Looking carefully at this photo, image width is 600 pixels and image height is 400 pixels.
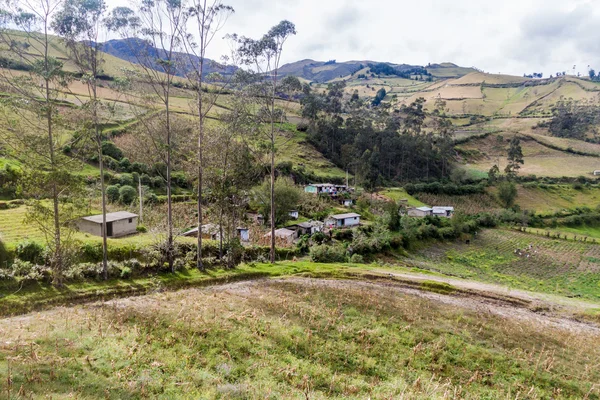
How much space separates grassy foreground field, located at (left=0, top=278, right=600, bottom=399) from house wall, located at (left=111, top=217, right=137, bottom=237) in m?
14.3

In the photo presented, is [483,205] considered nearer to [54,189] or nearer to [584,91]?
[54,189]

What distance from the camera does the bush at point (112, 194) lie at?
39.2 metres

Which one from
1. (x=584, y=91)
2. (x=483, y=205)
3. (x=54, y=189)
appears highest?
(x=584, y=91)

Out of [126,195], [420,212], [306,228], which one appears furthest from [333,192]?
[126,195]

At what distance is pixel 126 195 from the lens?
131ft

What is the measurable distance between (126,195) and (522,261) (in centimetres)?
5049

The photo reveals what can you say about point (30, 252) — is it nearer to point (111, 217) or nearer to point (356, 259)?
point (111, 217)

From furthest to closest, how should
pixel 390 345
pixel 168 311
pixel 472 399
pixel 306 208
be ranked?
1. pixel 306 208
2. pixel 168 311
3. pixel 390 345
4. pixel 472 399

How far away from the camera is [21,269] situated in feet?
57.3

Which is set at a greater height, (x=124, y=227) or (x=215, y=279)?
(x=124, y=227)

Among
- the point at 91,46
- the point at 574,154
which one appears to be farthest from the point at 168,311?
the point at 574,154

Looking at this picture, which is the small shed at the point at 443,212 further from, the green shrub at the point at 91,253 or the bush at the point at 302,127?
the green shrub at the point at 91,253

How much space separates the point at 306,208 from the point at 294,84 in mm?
30435

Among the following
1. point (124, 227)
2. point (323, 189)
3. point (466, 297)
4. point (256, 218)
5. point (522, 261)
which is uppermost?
point (323, 189)
